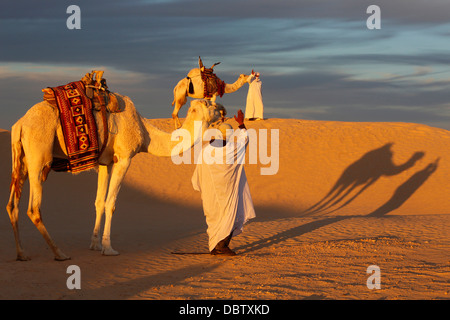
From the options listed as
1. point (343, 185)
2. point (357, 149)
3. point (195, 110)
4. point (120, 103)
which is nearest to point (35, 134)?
point (120, 103)

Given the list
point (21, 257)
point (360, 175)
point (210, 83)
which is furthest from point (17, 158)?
point (360, 175)

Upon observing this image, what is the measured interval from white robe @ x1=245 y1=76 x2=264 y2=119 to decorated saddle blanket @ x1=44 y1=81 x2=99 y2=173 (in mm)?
17496

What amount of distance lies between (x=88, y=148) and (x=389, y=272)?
528 cm

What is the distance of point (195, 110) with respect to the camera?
33.5ft

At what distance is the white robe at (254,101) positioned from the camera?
2692 cm

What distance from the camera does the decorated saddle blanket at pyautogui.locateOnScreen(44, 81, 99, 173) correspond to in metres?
9.55

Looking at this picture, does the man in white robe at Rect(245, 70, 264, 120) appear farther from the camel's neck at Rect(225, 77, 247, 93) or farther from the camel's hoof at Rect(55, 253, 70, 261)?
the camel's hoof at Rect(55, 253, 70, 261)

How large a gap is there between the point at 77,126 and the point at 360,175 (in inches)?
624

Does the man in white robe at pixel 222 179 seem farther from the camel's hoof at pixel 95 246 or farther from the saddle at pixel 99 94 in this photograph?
the camel's hoof at pixel 95 246

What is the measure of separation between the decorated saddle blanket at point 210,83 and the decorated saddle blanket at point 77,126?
213cm

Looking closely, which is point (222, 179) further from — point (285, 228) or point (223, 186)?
point (285, 228)

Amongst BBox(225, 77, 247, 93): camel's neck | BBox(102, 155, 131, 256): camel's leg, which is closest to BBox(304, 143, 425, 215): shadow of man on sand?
BBox(225, 77, 247, 93): camel's neck

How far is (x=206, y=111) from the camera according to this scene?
10117 millimetres

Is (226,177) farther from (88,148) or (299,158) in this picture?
(299,158)
